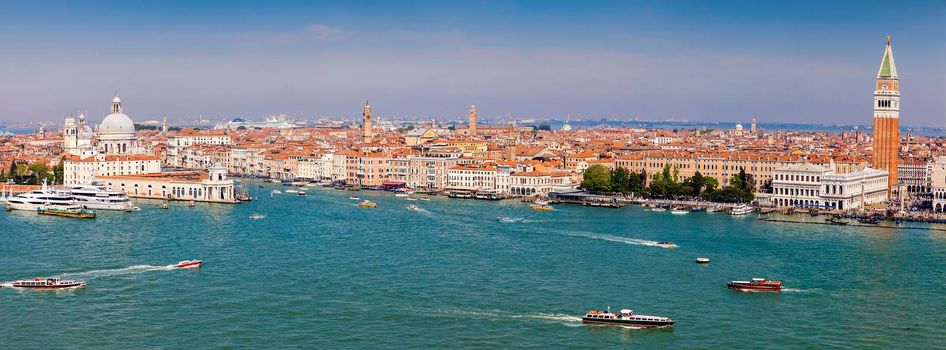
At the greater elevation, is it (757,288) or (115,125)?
(115,125)

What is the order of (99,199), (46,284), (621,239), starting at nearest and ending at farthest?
(46,284) → (621,239) → (99,199)

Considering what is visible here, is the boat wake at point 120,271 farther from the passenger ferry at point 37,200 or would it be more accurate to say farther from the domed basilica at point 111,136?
the domed basilica at point 111,136

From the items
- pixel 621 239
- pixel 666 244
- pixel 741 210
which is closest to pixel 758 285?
pixel 666 244

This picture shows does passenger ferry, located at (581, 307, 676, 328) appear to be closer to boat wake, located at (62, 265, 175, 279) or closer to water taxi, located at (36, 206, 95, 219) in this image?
boat wake, located at (62, 265, 175, 279)

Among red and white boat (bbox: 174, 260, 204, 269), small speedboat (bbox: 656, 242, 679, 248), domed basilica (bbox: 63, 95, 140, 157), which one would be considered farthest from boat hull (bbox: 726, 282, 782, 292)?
domed basilica (bbox: 63, 95, 140, 157)

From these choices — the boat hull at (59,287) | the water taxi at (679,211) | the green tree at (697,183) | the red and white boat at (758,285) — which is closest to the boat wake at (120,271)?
the boat hull at (59,287)

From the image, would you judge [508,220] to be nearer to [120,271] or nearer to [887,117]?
[120,271]
